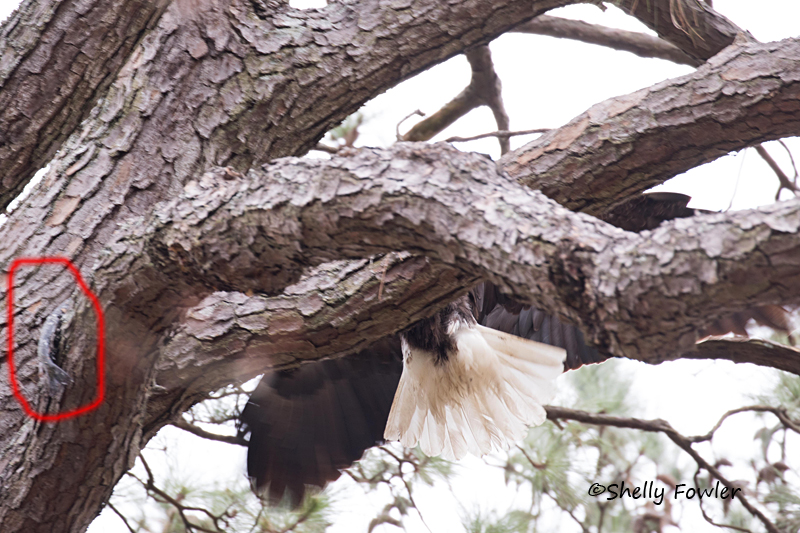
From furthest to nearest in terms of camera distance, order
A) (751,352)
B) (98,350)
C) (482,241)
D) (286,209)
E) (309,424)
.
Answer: (309,424)
(751,352)
(98,350)
(286,209)
(482,241)

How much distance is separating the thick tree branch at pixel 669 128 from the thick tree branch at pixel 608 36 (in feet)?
2.63

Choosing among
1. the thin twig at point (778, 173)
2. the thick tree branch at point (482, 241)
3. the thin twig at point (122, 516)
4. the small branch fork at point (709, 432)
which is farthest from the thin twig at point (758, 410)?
the thin twig at point (122, 516)

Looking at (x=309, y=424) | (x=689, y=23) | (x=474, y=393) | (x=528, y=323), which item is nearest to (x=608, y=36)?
(x=689, y=23)

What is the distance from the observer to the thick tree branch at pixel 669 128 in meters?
1.02

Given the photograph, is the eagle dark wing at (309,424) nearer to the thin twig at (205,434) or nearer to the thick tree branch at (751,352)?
the thin twig at (205,434)

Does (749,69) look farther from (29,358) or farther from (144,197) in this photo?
(29,358)

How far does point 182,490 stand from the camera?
73.8 inches

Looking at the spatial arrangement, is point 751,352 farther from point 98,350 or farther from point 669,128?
point 98,350

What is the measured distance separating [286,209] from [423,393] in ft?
4.58

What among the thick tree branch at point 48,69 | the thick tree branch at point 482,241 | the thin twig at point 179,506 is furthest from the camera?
the thin twig at point 179,506

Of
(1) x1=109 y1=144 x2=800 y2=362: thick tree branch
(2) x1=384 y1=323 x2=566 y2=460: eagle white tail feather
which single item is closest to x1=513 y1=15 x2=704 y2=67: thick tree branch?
(2) x1=384 y1=323 x2=566 y2=460: eagle white tail feather

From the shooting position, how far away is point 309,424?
190cm

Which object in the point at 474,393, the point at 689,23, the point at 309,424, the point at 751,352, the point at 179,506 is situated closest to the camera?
the point at 689,23

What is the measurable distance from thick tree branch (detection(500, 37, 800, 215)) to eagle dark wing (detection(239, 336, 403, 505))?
1.05 metres
